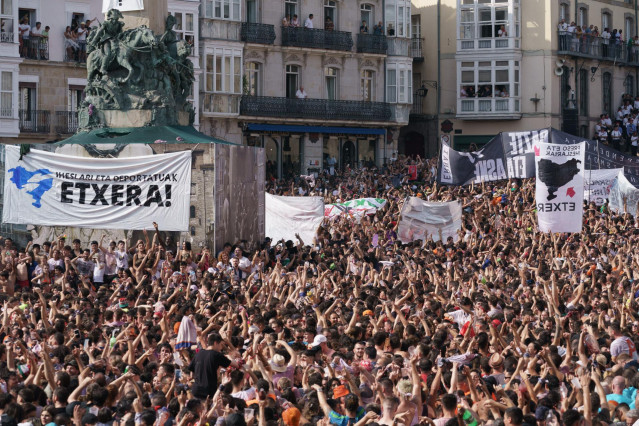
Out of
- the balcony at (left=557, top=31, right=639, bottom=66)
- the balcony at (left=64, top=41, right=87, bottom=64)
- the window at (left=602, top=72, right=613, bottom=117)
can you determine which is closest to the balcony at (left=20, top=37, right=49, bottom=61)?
the balcony at (left=64, top=41, right=87, bottom=64)

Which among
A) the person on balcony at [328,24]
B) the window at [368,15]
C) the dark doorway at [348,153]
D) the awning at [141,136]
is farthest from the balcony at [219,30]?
the awning at [141,136]

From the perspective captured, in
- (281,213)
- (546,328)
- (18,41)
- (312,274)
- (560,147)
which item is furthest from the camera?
(18,41)

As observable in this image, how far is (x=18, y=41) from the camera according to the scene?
40.4m

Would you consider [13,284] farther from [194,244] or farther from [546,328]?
[546,328]

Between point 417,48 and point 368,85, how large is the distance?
357 centimetres

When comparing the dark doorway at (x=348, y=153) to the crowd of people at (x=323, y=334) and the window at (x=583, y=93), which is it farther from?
the crowd of people at (x=323, y=334)

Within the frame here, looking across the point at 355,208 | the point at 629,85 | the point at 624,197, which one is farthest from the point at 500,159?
the point at 629,85

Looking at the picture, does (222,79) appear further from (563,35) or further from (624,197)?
(624,197)

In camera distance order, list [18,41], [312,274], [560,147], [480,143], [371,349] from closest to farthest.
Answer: [371,349] → [312,274] → [560,147] → [18,41] → [480,143]

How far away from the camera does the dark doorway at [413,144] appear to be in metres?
54.9

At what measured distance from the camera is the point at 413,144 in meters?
55.3

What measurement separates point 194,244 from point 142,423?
15067mm

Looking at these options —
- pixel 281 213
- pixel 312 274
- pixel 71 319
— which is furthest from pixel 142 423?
pixel 281 213

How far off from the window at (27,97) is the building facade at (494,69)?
17702 millimetres
